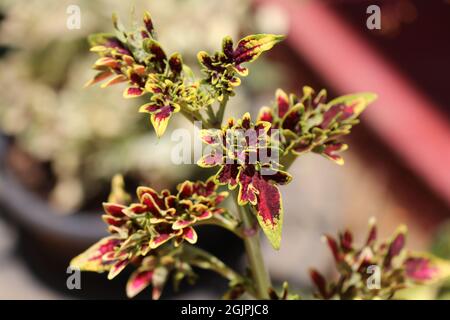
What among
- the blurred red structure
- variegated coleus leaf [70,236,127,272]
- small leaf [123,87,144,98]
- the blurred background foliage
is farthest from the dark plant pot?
small leaf [123,87,144,98]

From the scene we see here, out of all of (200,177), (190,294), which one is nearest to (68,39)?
(200,177)

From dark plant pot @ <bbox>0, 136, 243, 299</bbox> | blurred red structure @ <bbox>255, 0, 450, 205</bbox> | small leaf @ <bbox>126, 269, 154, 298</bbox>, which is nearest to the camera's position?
small leaf @ <bbox>126, 269, 154, 298</bbox>

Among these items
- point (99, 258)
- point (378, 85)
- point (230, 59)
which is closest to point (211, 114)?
point (230, 59)

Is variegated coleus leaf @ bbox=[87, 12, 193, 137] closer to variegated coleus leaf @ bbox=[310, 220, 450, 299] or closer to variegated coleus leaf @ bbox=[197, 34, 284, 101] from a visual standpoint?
variegated coleus leaf @ bbox=[197, 34, 284, 101]

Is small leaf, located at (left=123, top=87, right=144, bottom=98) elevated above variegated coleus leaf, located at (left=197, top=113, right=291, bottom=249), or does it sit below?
above

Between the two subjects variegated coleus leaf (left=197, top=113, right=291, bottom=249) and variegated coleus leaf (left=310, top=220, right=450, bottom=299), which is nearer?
variegated coleus leaf (left=197, top=113, right=291, bottom=249)

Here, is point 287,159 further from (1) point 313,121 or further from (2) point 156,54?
(2) point 156,54
